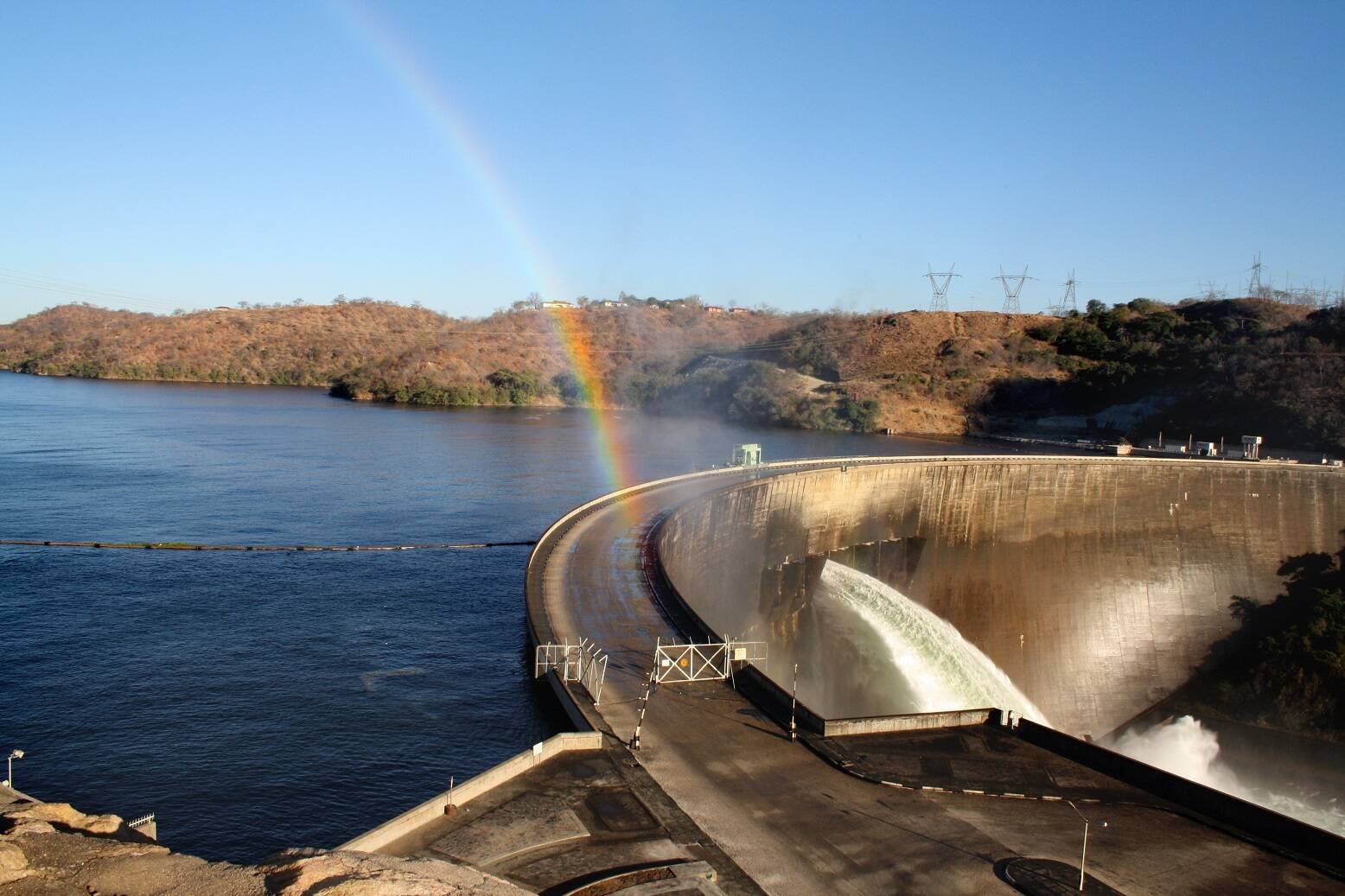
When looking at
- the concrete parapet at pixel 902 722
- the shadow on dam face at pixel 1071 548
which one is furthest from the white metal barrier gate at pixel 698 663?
the shadow on dam face at pixel 1071 548

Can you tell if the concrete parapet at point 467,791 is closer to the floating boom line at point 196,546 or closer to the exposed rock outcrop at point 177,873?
the exposed rock outcrop at point 177,873

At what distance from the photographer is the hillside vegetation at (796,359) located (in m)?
73.7

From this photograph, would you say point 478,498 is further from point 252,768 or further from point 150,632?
point 252,768

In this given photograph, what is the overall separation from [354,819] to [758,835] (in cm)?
686

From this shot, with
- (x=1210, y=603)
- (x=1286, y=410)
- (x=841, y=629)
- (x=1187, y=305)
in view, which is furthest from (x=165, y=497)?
(x=1187, y=305)

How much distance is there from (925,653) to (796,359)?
77267 millimetres

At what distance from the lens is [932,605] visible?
39.8m

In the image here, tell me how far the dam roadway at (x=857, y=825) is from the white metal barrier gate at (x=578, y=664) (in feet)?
1.01

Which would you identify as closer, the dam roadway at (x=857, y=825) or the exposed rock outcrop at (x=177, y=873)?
the exposed rock outcrop at (x=177, y=873)

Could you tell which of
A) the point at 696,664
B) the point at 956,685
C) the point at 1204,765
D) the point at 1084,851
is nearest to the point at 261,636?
the point at 696,664

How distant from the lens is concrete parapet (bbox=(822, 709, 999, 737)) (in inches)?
633

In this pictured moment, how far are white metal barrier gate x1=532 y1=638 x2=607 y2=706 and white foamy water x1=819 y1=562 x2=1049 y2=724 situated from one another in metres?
12.2

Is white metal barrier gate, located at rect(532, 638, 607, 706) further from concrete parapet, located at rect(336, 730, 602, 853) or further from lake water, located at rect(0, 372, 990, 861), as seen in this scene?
concrete parapet, located at rect(336, 730, 602, 853)

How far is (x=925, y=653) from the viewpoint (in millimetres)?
31281
